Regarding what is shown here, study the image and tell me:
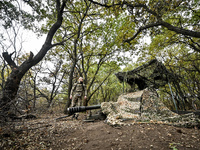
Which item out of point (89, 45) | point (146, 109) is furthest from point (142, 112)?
point (89, 45)

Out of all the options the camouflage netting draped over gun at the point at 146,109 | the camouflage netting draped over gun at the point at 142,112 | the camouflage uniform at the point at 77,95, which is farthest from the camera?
the camouflage uniform at the point at 77,95

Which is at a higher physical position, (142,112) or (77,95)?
(77,95)

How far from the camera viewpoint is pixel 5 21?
4082 mm

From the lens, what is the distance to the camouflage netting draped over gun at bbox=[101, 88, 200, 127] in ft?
10.1

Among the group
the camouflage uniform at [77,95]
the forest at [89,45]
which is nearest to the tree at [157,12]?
the forest at [89,45]

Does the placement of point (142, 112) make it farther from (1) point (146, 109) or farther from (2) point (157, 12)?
(2) point (157, 12)

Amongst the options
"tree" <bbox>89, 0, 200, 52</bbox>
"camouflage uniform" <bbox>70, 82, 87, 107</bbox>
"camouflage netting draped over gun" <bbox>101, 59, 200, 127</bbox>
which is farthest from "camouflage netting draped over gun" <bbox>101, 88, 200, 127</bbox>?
"tree" <bbox>89, 0, 200, 52</bbox>

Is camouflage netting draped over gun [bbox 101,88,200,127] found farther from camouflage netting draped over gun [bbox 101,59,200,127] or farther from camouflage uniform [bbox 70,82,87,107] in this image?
camouflage uniform [bbox 70,82,87,107]

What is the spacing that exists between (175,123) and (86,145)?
2905 millimetres

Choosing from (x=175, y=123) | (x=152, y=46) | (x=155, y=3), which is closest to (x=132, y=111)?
(x=175, y=123)

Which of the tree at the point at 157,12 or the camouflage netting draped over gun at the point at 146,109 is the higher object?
the tree at the point at 157,12

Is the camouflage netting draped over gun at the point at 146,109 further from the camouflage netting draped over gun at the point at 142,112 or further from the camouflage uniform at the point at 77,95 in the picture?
the camouflage uniform at the point at 77,95

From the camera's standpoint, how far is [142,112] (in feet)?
12.8

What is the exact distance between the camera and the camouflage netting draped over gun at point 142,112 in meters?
3.07
